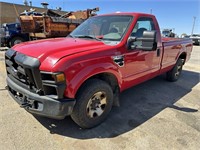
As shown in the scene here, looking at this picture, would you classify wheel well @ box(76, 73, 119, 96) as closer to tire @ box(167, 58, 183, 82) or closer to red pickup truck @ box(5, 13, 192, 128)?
red pickup truck @ box(5, 13, 192, 128)

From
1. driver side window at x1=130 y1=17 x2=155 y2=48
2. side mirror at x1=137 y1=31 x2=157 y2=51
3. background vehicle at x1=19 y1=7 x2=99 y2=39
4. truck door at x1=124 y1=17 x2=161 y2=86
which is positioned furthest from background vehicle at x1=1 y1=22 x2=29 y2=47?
side mirror at x1=137 y1=31 x2=157 y2=51

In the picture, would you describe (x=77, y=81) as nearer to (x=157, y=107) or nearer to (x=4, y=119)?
(x=4, y=119)

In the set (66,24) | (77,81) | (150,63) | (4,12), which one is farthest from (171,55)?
(4,12)

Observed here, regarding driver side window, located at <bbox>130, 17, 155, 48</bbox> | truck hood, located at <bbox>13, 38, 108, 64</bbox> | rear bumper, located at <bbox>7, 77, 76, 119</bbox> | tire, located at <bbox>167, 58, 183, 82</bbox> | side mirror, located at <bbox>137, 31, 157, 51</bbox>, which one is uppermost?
driver side window, located at <bbox>130, 17, 155, 48</bbox>

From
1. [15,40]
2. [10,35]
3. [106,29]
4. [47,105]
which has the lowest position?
[47,105]

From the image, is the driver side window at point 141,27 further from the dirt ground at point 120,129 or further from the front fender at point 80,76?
the dirt ground at point 120,129

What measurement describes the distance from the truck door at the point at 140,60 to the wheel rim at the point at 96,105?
2.14 ft

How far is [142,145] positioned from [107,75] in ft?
4.07

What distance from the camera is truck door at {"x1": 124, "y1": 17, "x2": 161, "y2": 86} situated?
3406mm

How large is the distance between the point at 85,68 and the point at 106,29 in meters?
1.46

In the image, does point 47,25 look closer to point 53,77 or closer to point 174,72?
point 174,72

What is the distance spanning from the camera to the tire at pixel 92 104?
2.73 meters

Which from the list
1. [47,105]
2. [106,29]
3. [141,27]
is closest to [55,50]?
[47,105]

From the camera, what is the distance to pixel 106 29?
3.74 meters
